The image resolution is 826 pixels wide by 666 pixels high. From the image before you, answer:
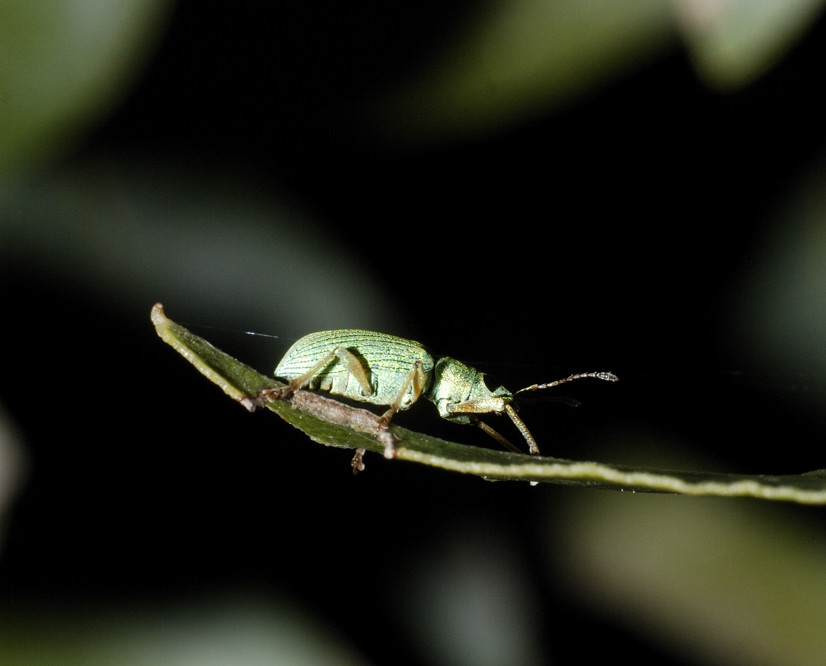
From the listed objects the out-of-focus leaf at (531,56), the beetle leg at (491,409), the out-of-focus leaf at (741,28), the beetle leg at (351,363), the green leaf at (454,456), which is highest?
the out-of-focus leaf at (531,56)

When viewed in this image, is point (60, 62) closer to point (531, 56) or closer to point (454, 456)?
point (531, 56)

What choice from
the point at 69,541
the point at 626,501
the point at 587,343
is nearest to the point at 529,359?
the point at 587,343

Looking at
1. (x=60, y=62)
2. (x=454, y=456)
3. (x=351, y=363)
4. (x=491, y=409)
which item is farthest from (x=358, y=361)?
(x=60, y=62)

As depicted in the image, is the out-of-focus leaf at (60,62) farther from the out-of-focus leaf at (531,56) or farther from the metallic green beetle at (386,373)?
the metallic green beetle at (386,373)

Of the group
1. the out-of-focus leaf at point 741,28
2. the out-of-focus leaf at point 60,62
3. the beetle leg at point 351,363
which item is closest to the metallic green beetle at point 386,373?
the beetle leg at point 351,363

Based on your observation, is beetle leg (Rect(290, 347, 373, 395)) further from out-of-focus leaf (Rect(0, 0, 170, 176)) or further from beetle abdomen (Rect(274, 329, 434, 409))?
out-of-focus leaf (Rect(0, 0, 170, 176))

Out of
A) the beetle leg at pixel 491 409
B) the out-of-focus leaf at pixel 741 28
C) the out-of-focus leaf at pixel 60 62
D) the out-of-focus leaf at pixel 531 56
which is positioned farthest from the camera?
the beetle leg at pixel 491 409
